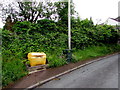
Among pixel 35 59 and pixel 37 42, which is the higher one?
pixel 37 42

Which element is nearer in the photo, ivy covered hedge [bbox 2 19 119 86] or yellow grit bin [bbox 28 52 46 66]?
ivy covered hedge [bbox 2 19 119 86]

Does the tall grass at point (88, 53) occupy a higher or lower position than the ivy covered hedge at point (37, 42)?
lower

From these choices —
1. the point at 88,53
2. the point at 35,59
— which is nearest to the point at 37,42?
the point at 35,59

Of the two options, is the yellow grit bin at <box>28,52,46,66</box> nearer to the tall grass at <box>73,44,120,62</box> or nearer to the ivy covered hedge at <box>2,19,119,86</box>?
the ivy covered hedge at <box>2,19,119,86</box>

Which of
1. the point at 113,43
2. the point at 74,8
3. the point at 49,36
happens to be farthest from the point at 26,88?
the point at 113,43

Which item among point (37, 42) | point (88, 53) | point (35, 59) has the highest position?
point (37, 42)

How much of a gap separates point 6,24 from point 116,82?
11.5 metres

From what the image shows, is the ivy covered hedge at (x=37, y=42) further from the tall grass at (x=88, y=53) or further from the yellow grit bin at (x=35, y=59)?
the tall grass at (x=88, y=53)

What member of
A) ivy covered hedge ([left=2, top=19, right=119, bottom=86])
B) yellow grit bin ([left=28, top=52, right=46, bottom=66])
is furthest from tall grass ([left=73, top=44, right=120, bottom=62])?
yellow grit bin ([left=28, top=52, right=46, bottom=66])

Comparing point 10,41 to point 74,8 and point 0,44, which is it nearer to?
point 0,44

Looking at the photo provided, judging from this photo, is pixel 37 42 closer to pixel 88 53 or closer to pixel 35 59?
pixel 35 59

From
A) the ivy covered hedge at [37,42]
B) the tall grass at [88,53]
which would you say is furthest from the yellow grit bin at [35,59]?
the tall grass at [88,53]

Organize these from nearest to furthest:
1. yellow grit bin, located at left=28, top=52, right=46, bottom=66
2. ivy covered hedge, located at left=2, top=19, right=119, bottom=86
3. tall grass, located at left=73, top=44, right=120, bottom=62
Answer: ivy covered hedge, located at left=2, top=19, right=119, bottom=86, yellow grit bin, located at left=28, top=52, right=46, bottom=66, tall grass, located at left=73, top=44, right=120, bottom=62

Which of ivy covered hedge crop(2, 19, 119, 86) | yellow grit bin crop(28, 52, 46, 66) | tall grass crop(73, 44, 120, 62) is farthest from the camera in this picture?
tall grass crop(73, 44, 120, 62)
